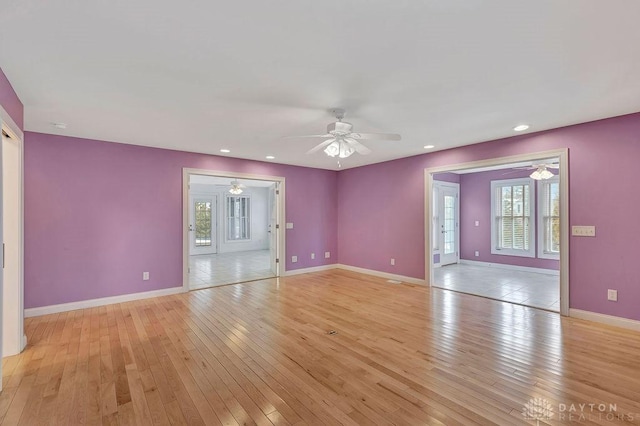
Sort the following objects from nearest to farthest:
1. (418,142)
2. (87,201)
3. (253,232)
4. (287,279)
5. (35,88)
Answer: (35,88) → (87,201) → (418,142) → (287,279) → (253,232)

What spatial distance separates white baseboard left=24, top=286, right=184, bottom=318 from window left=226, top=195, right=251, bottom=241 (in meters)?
5.56

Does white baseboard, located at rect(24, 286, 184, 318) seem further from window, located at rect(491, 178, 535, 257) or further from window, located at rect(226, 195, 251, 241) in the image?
window, located at rect(491, 178, 535, 257)

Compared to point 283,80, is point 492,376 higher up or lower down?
lower down

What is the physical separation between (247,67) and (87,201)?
365 centimetres

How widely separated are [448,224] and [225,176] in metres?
5.75

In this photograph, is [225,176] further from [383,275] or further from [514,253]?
[514,253]

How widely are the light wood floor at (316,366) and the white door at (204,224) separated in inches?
224

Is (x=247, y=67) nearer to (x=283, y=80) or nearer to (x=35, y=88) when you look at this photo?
(x=283, y=80)

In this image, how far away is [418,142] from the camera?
15.2 feet

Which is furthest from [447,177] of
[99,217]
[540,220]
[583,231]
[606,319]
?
[99,217]

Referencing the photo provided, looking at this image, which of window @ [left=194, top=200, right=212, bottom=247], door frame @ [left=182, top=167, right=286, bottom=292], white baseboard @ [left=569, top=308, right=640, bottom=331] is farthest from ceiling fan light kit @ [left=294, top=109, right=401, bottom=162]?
window @ [left=194, top=200, right=212, bottom=247]

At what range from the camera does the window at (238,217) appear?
1049 centimetres

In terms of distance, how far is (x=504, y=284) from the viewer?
219 inches

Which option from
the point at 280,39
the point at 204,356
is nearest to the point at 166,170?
the point at 204,356
